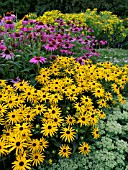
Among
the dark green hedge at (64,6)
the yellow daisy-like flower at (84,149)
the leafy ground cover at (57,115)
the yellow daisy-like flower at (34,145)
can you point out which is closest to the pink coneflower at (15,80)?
the leafy ground cover at (57,115)

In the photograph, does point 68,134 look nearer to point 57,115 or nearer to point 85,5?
point 57,115

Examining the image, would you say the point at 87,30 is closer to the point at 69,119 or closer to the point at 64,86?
the point at 64,86

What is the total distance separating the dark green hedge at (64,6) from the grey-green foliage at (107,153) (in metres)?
5.85

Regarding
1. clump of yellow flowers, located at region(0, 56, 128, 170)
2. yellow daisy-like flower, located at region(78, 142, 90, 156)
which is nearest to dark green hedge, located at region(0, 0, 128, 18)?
clump of yellow flowers, located at region(0, 56, 128, 170)

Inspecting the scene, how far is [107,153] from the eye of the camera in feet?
7.79

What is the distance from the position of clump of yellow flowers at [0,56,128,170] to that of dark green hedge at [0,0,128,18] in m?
5.69

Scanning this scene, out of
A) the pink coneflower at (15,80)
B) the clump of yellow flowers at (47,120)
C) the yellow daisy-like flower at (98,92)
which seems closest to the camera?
the clump of yellow flowers at (47,120)

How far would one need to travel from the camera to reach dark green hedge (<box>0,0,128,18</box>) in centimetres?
820

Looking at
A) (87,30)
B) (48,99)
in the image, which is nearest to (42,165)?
(48,99)

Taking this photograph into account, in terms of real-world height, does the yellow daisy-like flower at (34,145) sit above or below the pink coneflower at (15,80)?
below

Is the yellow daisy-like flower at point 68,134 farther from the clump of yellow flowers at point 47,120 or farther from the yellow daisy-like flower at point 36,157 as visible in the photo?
the yellow daisy-like flower at point 36,157

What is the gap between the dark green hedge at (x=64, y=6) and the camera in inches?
323

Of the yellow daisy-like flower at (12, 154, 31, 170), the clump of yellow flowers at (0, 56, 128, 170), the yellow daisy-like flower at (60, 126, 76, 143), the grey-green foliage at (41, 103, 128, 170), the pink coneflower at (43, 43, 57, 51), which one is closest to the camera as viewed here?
the yellow daisy-like flower at (12, 154, 31, 170)

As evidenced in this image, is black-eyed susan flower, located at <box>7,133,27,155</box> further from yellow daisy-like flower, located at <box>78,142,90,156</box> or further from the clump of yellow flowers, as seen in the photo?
yellow daisy-like flower, located at <box>78,142,90,156</box>
